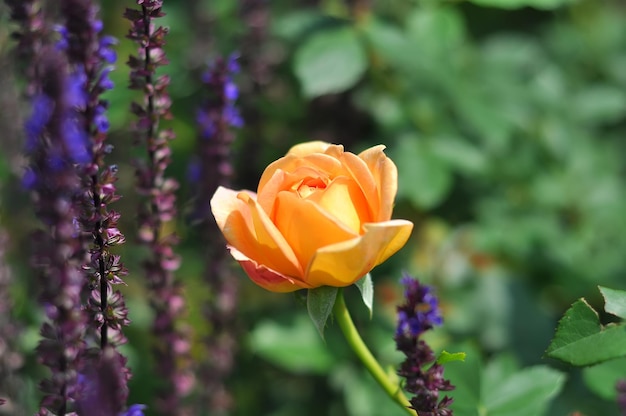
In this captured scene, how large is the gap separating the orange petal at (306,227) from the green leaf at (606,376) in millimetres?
700

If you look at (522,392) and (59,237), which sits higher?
(59,237)

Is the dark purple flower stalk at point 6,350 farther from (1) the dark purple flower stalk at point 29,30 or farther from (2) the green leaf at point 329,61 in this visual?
(2) the green leaf at point 329,61

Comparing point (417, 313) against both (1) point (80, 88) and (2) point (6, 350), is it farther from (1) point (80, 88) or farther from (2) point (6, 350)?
(2) point (6, 350)

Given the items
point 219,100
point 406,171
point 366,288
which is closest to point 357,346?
point 366,288

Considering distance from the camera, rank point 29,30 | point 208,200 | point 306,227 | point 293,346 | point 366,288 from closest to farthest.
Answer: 1. point 306,227
2. point 366,288
3. point 29,30
4. point 208,200
5. point 293,346

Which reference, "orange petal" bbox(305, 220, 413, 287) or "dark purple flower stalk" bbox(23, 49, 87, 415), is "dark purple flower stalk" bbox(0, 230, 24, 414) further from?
"orange petal" bbox(305, 220, 413, 287)

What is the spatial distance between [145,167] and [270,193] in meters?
0.39

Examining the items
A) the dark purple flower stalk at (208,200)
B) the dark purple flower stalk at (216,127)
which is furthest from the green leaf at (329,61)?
the dark purple flower stalk at (216,127)

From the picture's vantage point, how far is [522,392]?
1588 millimetres

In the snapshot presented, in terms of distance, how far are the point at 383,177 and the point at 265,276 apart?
0.74 ft

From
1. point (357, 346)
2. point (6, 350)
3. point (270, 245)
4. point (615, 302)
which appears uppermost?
point (270, 245)

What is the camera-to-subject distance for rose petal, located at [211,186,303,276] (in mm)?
1137

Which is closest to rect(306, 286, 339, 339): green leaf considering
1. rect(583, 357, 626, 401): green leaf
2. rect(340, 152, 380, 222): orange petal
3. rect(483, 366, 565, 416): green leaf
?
rect(340, 152, 380, 222): orange petal

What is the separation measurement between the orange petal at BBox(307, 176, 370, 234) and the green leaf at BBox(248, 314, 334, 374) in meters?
1.21
